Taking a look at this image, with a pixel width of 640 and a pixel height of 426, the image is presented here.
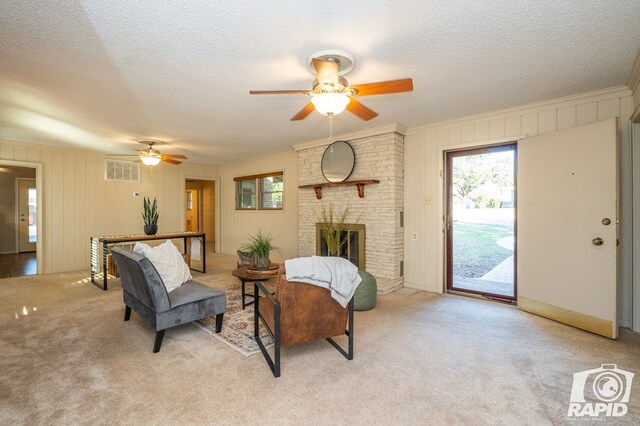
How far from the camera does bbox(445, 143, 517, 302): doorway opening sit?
4.08 meters

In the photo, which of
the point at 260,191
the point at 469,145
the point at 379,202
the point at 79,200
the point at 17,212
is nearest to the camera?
the point at 469,145

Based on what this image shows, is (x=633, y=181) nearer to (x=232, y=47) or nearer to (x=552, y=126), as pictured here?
(x=552, y=126)

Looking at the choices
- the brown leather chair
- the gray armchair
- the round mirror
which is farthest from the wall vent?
the brown leather chair

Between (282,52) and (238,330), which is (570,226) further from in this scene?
(238,330)

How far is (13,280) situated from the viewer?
5094 mm

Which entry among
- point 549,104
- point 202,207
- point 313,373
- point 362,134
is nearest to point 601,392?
point 313,373

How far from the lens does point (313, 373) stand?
2.22 meters

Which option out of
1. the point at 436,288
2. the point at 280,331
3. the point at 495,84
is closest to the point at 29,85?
the point at 280,331

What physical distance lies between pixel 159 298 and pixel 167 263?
58 cm

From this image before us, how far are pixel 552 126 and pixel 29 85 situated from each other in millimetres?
5619

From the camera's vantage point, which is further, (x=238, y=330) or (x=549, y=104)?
(x=549, y=104)

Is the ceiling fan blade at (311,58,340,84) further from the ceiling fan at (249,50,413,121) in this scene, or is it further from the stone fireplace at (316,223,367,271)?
the stone fireplace at (316,223,367,271)

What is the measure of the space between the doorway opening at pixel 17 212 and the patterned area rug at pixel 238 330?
740cm

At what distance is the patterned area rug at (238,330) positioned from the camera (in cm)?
263
